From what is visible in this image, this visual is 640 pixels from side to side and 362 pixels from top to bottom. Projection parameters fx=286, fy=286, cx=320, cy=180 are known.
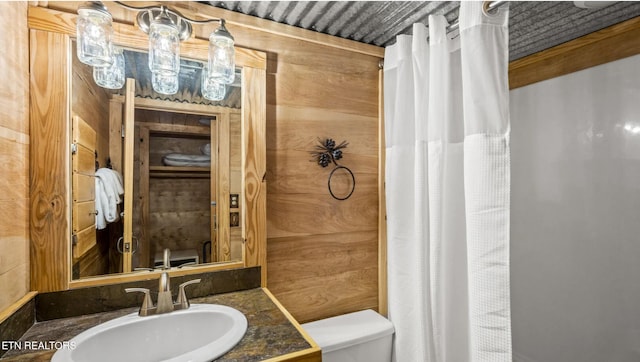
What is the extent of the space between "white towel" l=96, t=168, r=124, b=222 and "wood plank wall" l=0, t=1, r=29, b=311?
0.21m

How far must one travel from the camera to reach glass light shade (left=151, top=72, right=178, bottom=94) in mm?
1156

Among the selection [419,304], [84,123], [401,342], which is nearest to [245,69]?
[84,123]

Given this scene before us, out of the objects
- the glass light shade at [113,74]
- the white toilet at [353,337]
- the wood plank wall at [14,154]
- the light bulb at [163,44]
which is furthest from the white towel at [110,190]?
the white toilet at [353,337]

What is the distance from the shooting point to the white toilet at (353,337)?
1.37 m

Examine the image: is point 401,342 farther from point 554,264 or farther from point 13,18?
point 13,18

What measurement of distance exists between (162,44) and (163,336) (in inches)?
42.5

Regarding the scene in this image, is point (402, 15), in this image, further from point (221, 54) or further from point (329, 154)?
point (221, 54)

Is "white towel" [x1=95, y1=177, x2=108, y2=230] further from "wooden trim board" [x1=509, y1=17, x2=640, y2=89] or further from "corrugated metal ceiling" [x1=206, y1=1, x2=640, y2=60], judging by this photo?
"wooden trim board" [x1=509, y1=17, x2=640, y2=89]

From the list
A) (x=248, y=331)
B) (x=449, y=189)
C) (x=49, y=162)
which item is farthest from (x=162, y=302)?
(x=449, y=189)

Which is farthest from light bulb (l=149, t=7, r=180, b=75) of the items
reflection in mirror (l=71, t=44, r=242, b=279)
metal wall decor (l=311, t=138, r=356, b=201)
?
metal wall decor (l=311, t=138, r=356, b=201)

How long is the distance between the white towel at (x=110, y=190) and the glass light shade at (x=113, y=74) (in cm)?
33

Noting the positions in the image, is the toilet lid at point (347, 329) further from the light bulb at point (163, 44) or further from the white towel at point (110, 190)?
the light bulb at point (163, 44)

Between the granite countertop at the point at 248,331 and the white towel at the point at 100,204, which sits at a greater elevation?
the white towel at the point at 100,204

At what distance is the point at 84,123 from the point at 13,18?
36 centimetres
